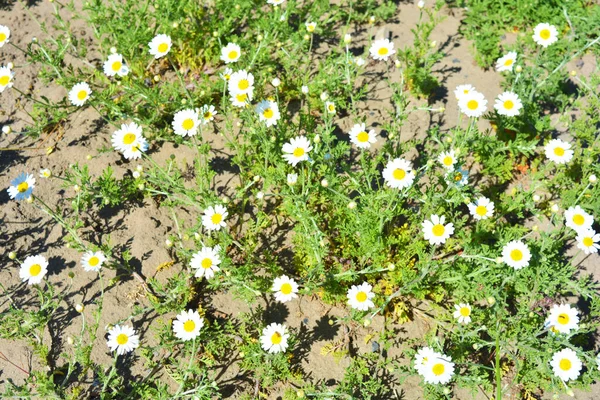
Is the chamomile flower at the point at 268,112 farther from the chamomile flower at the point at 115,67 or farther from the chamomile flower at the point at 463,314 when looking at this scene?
the chamomile flower at the point at 463,314

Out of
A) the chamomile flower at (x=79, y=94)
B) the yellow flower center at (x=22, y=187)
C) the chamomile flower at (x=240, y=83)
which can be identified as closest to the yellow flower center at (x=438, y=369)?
the chamomile flower at (x=240, y=83)

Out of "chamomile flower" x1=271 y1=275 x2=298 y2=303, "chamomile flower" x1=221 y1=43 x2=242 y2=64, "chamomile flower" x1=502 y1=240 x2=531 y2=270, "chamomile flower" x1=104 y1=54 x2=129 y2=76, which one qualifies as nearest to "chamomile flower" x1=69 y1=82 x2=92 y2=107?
"chamomile flower" x1=104 y1=54 x2=129 y2=76

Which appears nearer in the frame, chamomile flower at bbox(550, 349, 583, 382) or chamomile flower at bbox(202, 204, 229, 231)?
chamomile flower at bbox(550, 349, 583, 382)

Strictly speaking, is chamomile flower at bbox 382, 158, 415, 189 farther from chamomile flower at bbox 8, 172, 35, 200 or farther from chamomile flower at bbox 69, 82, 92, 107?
chamomile flower at bbox 8, 172, 35, 200

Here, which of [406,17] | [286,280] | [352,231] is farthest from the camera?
[406,17]

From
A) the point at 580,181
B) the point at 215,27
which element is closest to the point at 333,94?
the point at 215,27

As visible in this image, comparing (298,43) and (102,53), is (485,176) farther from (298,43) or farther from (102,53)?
(102,53)

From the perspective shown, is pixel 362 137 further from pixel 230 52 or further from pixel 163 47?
pixel 163 47
